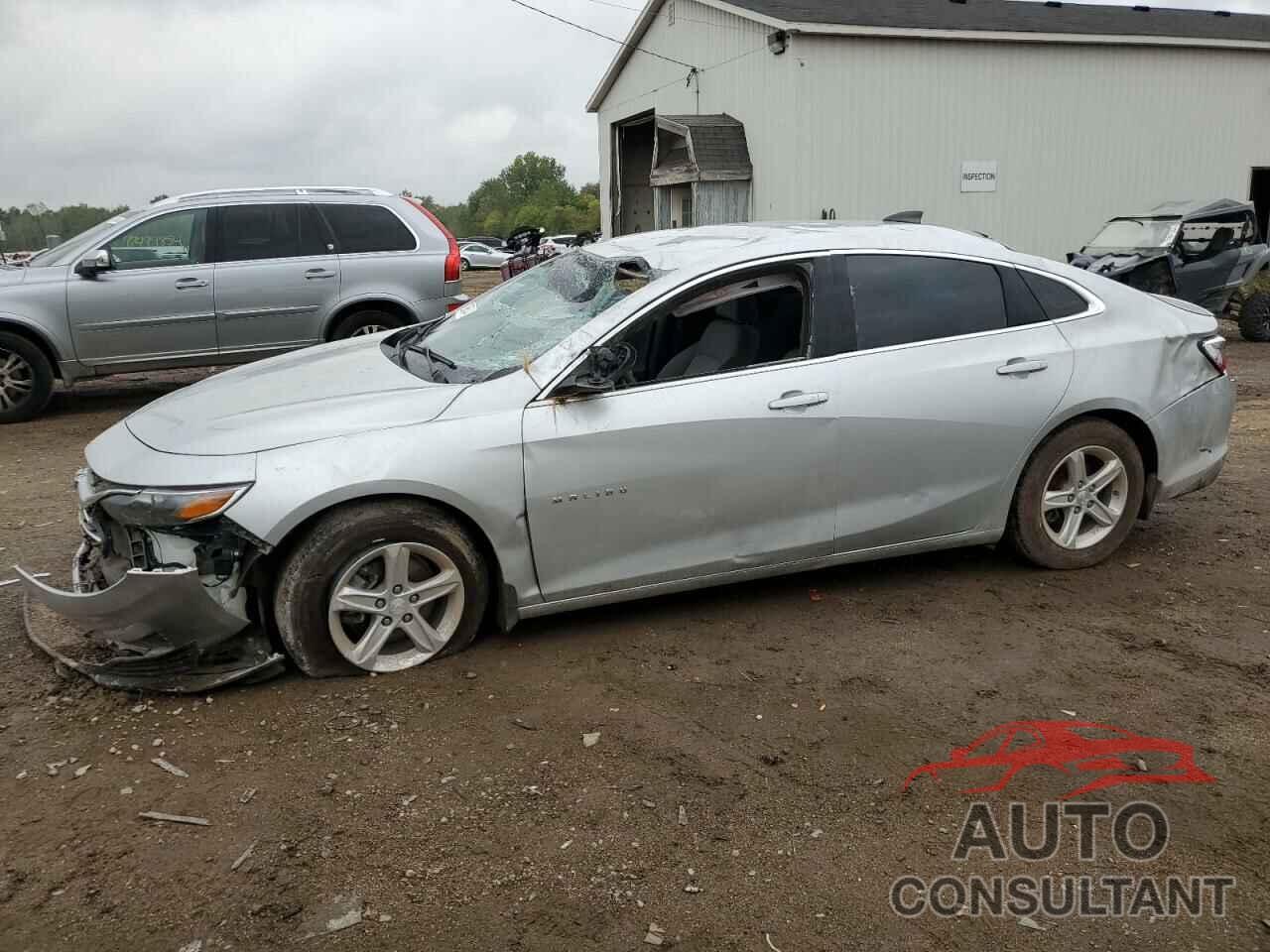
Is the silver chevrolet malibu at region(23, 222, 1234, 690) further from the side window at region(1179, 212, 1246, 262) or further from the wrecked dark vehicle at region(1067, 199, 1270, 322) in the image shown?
the side window at region(1179, 212, 1246, 262)

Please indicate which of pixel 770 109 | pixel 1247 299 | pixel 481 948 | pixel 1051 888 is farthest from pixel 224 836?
pixel 770 109

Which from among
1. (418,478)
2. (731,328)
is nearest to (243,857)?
(418,478)

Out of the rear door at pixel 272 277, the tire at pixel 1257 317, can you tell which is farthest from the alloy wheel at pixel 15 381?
the tire at pixel 1257 317

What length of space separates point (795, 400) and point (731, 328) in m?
0.42

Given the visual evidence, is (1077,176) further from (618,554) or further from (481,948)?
(481,948)

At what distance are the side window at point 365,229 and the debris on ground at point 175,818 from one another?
7.12 meters

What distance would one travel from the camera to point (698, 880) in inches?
107

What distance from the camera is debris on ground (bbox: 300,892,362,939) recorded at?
100 inches

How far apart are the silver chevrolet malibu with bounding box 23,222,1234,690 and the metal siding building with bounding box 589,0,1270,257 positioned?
498 inches

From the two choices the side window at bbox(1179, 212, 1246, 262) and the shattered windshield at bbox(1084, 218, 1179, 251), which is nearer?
the side window at bbox(1179, 212, 1246, 262)

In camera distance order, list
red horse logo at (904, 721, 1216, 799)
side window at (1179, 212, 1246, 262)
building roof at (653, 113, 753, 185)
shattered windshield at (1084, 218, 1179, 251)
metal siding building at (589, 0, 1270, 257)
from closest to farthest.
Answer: red horse logo at (904, 721, 1216, 799)
side window at (1179, 212, 1246, 262)
shattered windshield at (1084, 218, 1179, 251)
metal siding building at (589, 0, 1270, 257)
building roof at (653, 113, 753, 185)

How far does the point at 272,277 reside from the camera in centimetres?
922

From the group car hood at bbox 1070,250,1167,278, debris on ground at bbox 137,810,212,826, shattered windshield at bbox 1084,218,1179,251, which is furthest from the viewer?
shattered windshield at bbox 1084,218,1179,251

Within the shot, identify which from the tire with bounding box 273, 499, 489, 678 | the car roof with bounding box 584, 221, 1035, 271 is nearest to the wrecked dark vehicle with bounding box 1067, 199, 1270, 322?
the car roof with bounding box 584, 221, 1035, 271
